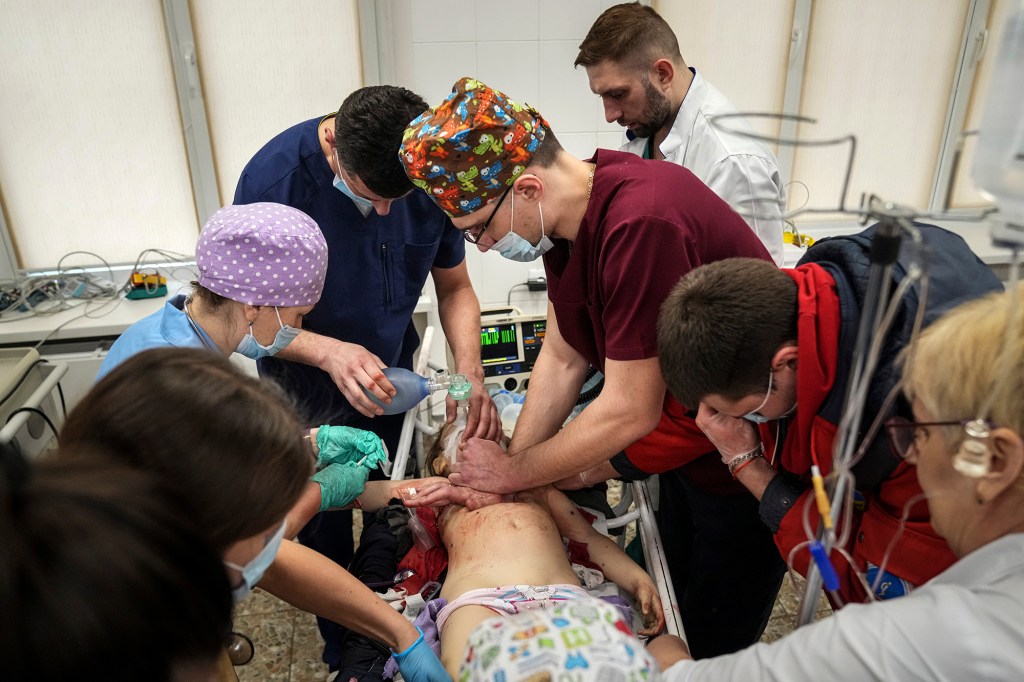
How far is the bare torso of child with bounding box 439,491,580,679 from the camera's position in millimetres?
1517

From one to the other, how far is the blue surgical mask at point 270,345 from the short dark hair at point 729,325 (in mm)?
920

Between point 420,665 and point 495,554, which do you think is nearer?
point 420,665

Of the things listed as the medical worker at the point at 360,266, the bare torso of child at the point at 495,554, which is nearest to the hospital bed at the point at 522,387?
the medical worker at the point at 360,266

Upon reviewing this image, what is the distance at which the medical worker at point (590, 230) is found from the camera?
138 centimetres

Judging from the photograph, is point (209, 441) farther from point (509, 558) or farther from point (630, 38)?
point (630, 38)

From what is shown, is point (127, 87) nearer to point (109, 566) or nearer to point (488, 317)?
point (488, 317)

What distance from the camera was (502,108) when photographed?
4.86 ft

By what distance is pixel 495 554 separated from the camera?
1.70 meters

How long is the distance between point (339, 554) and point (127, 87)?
2621mm

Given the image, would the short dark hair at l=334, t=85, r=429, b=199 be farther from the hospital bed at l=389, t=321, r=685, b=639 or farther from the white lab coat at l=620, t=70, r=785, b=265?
the white lab coat at l=620, t=70, r=785, b=265

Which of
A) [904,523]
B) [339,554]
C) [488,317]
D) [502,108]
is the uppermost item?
[502,108]

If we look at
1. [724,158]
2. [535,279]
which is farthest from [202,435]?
[535,279]

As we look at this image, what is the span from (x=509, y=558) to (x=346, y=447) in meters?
0.56

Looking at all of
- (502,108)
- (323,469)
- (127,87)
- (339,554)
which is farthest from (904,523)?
(127,87)
